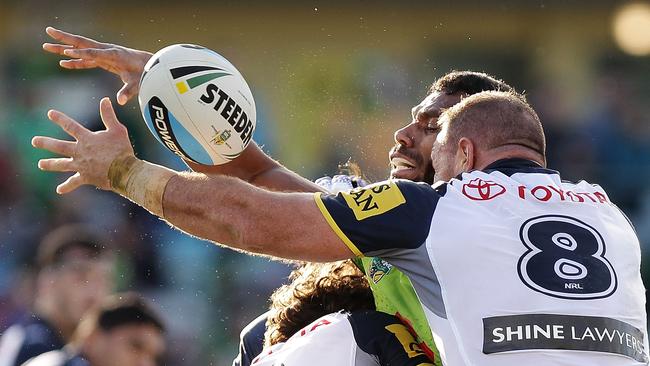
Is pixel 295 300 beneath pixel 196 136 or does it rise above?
beneath

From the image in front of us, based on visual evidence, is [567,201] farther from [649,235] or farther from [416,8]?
[416,8]

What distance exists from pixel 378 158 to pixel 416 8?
2731 mm

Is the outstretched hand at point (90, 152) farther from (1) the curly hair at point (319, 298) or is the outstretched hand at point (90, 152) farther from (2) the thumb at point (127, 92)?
(1) the curly hair at point (319, 298)

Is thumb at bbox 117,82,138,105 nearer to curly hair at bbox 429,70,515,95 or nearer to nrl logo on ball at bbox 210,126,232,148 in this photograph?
nrl logo on ball at bbox 210,126,232,148

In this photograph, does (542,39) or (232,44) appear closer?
(232,44)

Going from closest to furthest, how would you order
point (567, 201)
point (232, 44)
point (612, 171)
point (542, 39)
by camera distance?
point (567, 201), point (612, 171), point (232, 44), point (542, 39)

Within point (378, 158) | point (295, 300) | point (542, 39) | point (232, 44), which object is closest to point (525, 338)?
point (295, 300)

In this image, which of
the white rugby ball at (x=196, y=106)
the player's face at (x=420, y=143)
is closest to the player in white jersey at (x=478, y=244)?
the white rugby ball at (x=196, y=106)

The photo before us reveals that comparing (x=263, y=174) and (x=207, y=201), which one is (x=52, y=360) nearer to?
(x=263, y=174)

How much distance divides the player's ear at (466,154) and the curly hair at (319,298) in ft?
2.45

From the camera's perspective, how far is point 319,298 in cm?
448

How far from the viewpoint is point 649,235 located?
10.3 m

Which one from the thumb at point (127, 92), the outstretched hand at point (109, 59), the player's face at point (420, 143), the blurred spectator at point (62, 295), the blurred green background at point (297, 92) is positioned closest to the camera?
the thumb at point (127, 92)

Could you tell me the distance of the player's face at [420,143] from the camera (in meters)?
4.75
